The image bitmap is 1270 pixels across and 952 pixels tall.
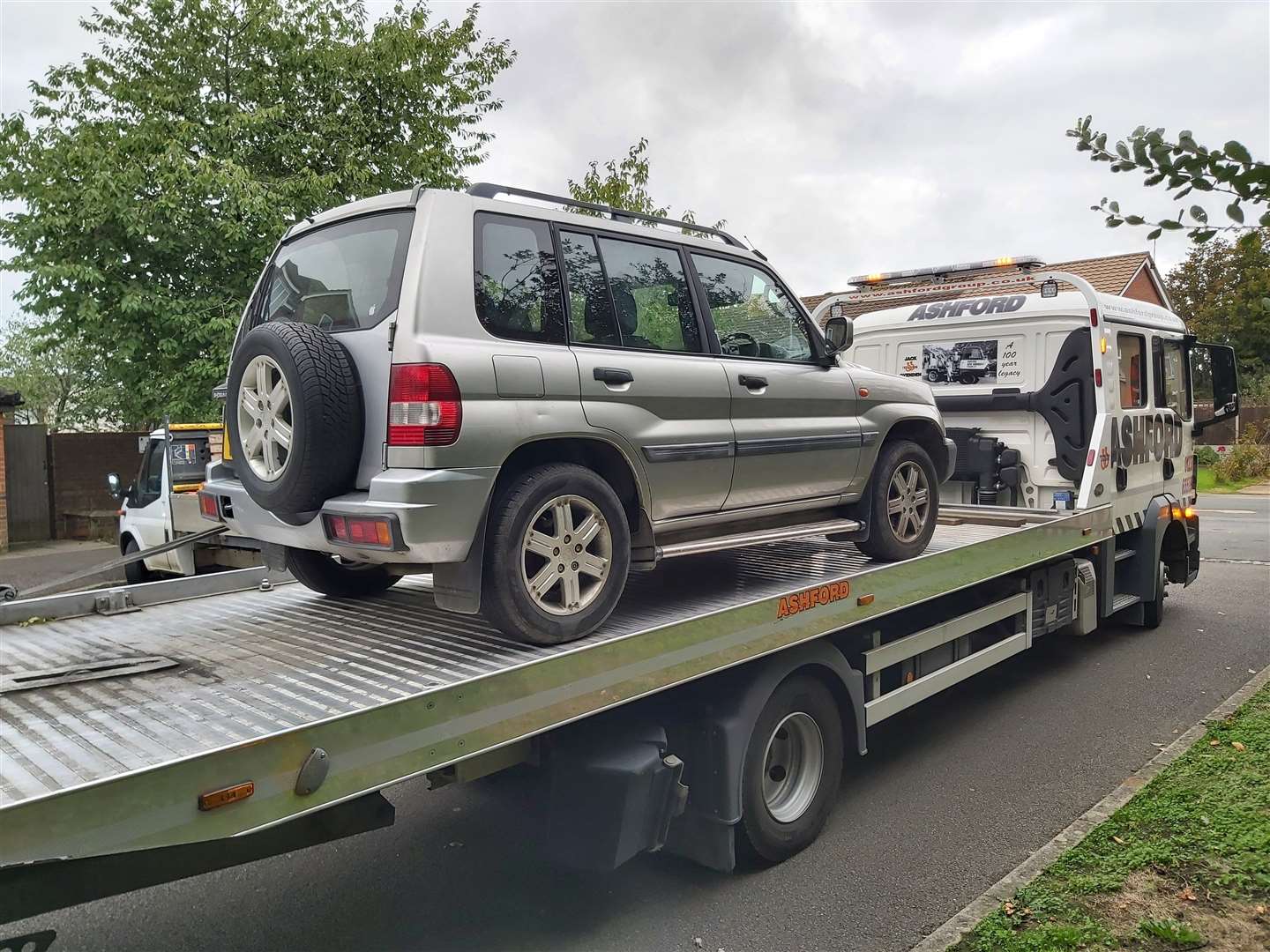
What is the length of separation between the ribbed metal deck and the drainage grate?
0.08ft

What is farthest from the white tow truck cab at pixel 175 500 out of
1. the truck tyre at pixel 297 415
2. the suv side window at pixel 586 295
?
the suv side window at pixel 586 295

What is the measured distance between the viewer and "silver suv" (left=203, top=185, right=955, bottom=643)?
3381 millimetres

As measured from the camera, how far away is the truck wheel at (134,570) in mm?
10992

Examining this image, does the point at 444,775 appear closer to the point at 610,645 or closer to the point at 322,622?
the point at 610,645

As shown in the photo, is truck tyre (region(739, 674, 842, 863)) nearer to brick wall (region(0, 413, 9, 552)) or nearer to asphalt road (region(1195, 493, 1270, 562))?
asphalt road (region(1195, 493, 1270, 562))

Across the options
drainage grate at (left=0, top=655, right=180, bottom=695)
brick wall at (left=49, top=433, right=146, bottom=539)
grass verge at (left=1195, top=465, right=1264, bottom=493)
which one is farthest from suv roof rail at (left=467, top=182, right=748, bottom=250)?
grass verge at (left=1195, top=465, right=1264, bottom=493)

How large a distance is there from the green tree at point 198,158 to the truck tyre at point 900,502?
9364 millimetres

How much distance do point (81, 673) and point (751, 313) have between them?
10.8 ft

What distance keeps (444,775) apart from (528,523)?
3.02ft

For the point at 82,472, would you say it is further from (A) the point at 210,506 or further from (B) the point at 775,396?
(B) the point at 775,396

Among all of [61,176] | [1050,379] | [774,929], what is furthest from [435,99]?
[774,929]

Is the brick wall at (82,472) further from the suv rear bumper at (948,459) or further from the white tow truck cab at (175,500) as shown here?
the suv rear bumper at (948,459)

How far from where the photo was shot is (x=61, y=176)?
38.9ft

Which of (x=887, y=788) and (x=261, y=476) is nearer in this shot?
(x=261, y=476)
